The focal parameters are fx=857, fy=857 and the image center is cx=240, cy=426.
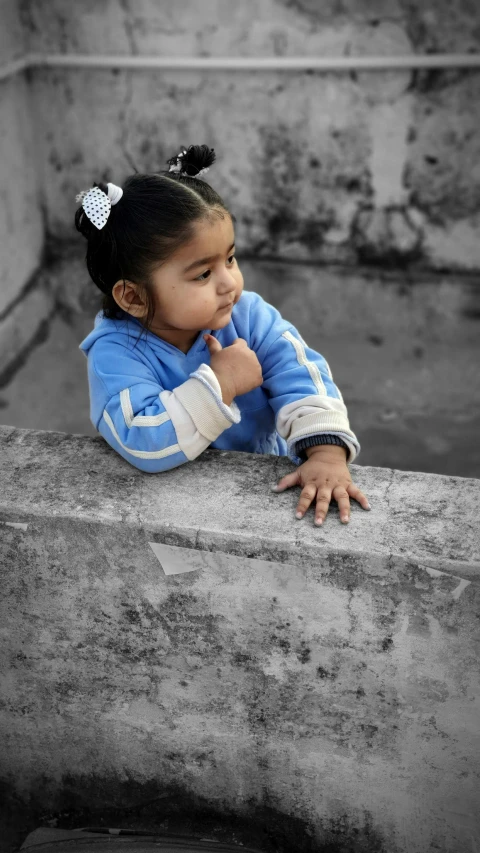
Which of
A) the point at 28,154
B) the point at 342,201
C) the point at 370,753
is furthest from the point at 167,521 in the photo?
the point at 28,154

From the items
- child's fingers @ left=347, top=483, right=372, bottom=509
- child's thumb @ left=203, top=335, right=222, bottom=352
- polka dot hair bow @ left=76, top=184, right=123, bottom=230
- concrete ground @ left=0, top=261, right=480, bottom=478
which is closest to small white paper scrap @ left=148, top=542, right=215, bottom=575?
child's fingers @ left=347, top=483, right=372, bottom=509

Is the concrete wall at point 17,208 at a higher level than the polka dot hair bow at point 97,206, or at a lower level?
lower

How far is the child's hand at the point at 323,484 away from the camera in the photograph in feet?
5.29

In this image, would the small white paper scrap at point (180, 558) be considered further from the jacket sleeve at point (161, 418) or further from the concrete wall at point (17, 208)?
the concrete wall at point (17, 208)

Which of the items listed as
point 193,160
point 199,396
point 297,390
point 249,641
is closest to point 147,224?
point 193,160

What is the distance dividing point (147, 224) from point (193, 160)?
8.9 inches

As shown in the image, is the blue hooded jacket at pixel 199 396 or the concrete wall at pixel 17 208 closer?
the blue hooded jacket at pixel 199 396

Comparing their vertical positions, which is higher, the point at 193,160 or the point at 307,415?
the point at 193,160

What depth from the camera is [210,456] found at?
1.81 meters

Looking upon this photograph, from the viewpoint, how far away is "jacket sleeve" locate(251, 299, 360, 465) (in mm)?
1801

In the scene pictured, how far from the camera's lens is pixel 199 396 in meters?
1.70

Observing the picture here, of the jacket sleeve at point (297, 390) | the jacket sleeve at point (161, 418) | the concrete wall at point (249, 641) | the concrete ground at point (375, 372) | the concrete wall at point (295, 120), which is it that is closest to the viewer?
the concrete wall at point (249, 641)

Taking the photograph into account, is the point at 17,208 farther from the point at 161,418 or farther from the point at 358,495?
the point at 358,495

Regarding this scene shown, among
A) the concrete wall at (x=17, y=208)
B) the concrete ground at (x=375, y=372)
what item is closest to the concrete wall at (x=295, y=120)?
the concrete wall at (x=17, y=208)
